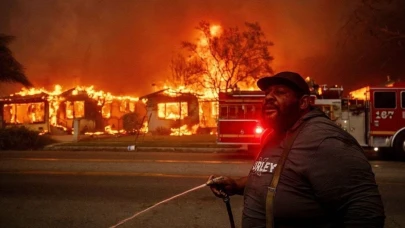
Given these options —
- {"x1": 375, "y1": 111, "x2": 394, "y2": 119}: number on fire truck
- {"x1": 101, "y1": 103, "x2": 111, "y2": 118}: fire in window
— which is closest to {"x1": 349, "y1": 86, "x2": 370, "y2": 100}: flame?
{"x1": 375, "y1": 111, "x2": 394, "y2": 119}: number on fire truck

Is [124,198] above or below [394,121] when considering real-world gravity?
below

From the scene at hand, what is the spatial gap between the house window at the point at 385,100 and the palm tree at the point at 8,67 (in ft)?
48.0

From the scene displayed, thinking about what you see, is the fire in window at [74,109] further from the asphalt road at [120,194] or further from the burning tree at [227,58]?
the asphalt road at [120,194]

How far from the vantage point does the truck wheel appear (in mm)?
13508

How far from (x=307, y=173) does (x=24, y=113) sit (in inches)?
1280

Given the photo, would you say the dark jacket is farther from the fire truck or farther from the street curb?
the street curb

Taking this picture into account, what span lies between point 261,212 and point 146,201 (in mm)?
5094

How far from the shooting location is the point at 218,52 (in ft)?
93.6

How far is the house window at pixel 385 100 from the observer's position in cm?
1404

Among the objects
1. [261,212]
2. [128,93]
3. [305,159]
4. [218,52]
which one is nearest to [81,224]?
[261,212]

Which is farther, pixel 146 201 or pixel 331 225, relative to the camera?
pixel 146 201

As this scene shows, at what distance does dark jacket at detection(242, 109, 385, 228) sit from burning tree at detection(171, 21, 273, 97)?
25700 millimetres

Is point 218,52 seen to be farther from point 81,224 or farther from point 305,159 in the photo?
point 305,159

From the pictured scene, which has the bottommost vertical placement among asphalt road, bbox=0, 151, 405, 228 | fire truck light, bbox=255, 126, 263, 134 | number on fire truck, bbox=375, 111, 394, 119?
asphalt road, bbox=0, 151, 405, 228
